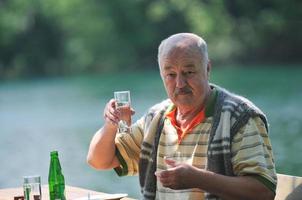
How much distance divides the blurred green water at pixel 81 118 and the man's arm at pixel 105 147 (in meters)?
5.73

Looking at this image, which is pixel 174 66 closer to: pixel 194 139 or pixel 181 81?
pixel 181 81

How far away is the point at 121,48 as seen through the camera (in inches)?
1705

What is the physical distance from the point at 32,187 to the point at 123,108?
0.45m

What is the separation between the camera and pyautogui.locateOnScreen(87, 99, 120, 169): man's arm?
344cm

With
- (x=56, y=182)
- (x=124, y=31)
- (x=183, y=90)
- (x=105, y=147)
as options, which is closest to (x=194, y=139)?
(x=183, y=90)

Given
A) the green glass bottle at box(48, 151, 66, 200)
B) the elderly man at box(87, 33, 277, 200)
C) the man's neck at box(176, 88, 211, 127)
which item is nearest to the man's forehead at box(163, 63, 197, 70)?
the elderly man at box(87, 33, 277, 200)

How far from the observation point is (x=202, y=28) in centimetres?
4203

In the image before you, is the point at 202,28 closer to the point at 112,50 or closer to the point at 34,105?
the point at 112,50

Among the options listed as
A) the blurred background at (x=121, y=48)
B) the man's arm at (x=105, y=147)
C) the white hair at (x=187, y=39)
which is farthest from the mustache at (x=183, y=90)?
the blurred background at (x=121, y=48)

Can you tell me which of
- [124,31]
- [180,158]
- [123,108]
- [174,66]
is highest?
[124,31]

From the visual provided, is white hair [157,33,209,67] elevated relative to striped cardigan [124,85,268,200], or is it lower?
elevated

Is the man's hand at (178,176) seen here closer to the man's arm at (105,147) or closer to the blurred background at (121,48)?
the man's arm at (105,147)

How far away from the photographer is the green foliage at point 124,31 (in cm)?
3991

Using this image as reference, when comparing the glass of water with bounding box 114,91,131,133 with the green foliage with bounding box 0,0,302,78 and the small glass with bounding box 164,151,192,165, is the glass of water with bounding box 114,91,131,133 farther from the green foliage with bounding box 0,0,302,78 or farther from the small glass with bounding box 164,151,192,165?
the green foliage with bounding box 0,0,302,78
